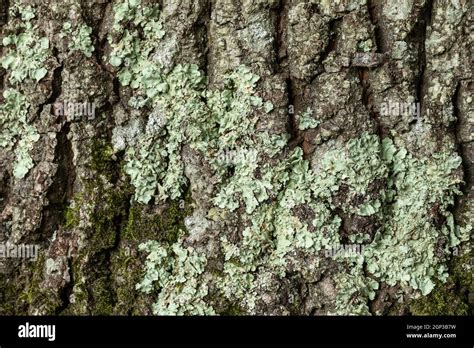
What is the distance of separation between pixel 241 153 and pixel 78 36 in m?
0.81

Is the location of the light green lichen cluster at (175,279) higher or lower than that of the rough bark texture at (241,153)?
lower

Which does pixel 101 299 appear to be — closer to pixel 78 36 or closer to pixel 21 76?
pixel 21 76

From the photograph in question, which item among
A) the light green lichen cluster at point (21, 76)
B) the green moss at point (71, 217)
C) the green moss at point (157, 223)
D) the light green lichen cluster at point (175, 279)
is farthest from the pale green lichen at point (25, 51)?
the light green lichen cluster at point (175, 279)

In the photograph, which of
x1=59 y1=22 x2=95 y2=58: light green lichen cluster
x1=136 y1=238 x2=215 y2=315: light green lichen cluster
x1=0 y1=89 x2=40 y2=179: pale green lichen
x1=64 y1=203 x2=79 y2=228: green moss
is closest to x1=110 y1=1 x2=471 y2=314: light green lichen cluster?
x1=136 y1=238 x2=215 y2=315: light green lichen cluster

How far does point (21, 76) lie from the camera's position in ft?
8.42

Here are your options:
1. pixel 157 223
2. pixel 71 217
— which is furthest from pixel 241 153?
pixel 71 217

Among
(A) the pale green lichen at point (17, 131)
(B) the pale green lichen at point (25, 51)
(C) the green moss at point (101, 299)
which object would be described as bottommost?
(C) the green moss at point (101, 299)

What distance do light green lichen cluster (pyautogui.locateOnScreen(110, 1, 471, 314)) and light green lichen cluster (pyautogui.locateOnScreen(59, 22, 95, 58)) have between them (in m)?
0.11

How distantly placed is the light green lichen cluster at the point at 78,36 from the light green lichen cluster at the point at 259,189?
11cm

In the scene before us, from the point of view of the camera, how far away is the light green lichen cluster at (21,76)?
2564 millimetres

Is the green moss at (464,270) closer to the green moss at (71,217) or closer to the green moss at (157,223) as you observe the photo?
the green moss at (157,223)

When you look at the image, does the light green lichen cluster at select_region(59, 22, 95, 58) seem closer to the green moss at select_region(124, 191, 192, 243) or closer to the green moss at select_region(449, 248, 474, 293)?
the green moss at select_region(124, 191, 192, 243)

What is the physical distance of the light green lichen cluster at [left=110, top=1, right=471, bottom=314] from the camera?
8.34 feet

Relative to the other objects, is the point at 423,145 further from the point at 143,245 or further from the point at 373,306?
the point at 143,245
